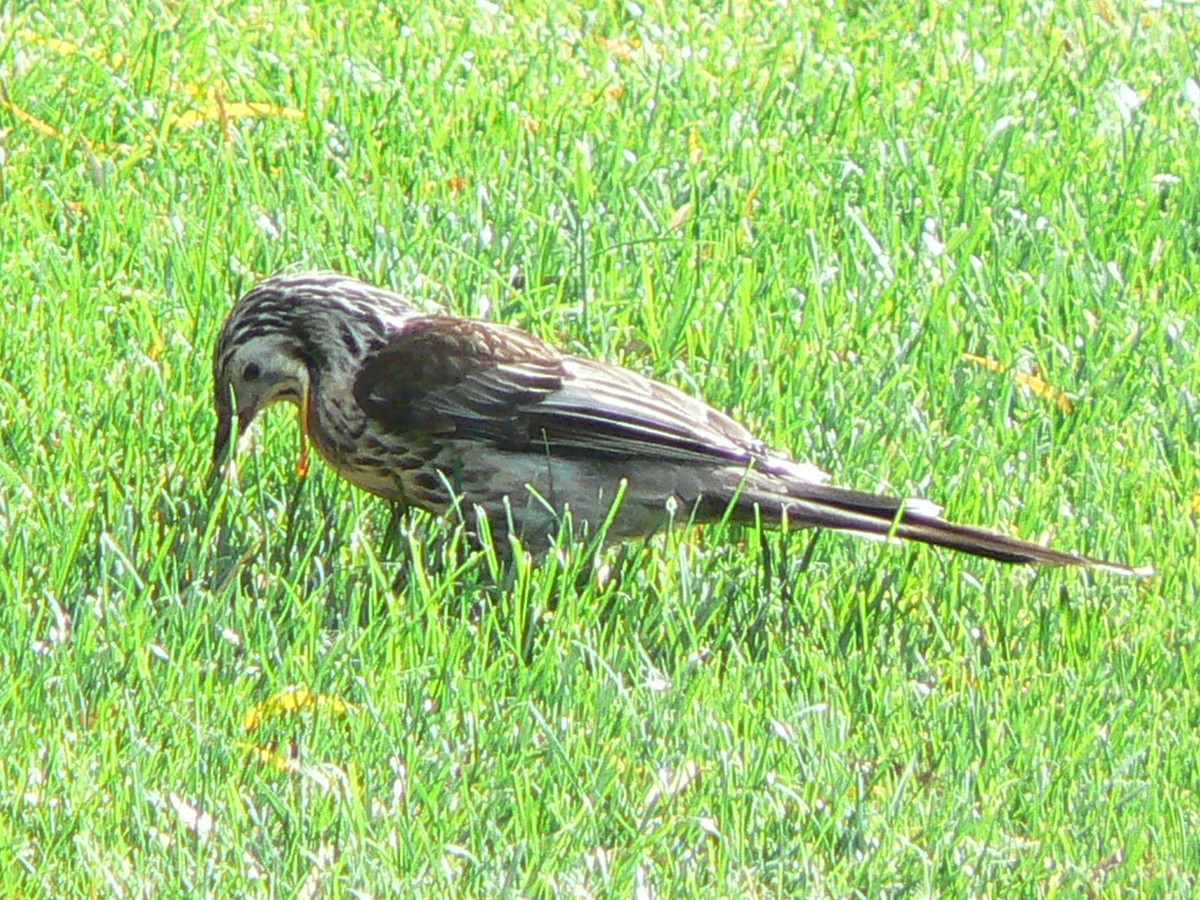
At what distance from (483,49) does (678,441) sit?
3.19 m

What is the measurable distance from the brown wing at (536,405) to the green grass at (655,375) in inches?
11.4

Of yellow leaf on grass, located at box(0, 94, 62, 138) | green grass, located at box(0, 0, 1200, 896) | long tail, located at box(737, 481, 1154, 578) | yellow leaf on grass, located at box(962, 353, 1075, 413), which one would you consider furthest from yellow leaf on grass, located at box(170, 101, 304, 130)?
long tail, located at box(737, 481, 1154, 578)

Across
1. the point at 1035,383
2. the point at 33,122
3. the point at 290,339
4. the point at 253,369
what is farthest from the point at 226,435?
the point at 1035,383

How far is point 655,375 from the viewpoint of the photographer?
6594 millimetres

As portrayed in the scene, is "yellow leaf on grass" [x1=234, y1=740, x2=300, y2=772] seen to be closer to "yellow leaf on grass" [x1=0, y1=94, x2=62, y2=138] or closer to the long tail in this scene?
the long tail

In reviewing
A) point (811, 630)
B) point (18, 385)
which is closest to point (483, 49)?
point (18, 385)

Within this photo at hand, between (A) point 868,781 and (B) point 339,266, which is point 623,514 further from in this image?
(B) point 339,266

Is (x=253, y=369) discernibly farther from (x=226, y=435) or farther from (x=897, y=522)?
(x=897, y=522)

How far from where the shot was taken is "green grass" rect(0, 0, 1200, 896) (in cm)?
445

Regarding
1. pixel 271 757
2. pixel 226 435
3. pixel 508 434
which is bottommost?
pixel 271 757

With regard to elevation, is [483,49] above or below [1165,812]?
above

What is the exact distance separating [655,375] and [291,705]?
218cm

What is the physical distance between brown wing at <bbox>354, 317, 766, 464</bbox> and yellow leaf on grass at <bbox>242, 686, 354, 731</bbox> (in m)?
1.06

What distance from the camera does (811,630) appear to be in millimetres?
5355
